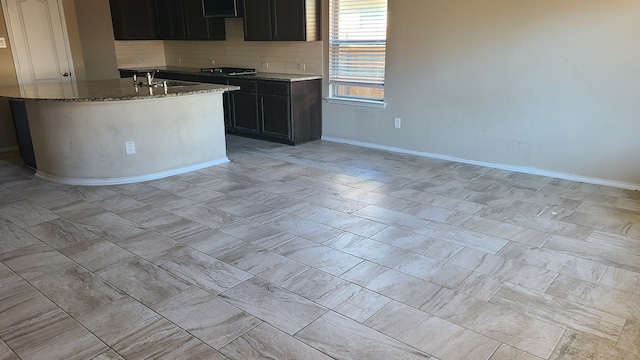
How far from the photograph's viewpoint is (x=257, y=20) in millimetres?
6258

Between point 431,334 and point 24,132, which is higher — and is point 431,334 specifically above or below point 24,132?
below

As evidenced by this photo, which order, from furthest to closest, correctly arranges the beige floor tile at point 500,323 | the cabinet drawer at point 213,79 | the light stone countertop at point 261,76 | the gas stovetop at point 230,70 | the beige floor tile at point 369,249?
the gas stovetop at point 230,70 → the cabinet drawer at point 213,79 → the light stone countertop at point 261,76 → the beige floor tile at point 369,249 → the beige floor tile at point 500,323

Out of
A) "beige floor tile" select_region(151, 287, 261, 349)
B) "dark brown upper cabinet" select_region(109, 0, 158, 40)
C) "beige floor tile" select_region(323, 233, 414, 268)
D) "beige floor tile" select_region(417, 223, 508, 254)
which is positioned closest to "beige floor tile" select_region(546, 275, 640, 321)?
"beige floor tile" select_region(417, 223, 508, 254)

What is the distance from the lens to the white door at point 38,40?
232 inches

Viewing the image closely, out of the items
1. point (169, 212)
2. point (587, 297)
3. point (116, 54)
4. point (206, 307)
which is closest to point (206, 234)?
point (169, 212)

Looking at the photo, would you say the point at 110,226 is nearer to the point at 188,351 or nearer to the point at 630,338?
the point at 188,351

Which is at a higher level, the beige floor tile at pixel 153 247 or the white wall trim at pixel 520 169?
the white wall trim at pixel 520 169

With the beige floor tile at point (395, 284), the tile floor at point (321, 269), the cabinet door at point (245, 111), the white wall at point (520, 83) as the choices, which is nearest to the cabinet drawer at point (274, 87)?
the cabinet door at point (245, 111)

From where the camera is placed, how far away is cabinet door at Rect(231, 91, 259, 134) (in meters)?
6.27

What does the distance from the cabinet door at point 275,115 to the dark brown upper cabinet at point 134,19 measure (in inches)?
110

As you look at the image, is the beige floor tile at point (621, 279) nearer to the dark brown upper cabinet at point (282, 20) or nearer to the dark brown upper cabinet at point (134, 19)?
the dark brown upper cabinet at point (282, 20)

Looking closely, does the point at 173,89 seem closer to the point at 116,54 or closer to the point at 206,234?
the point at 206,234

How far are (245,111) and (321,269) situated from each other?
399 cm

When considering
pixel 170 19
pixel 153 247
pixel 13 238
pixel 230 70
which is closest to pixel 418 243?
pixel 153 247
